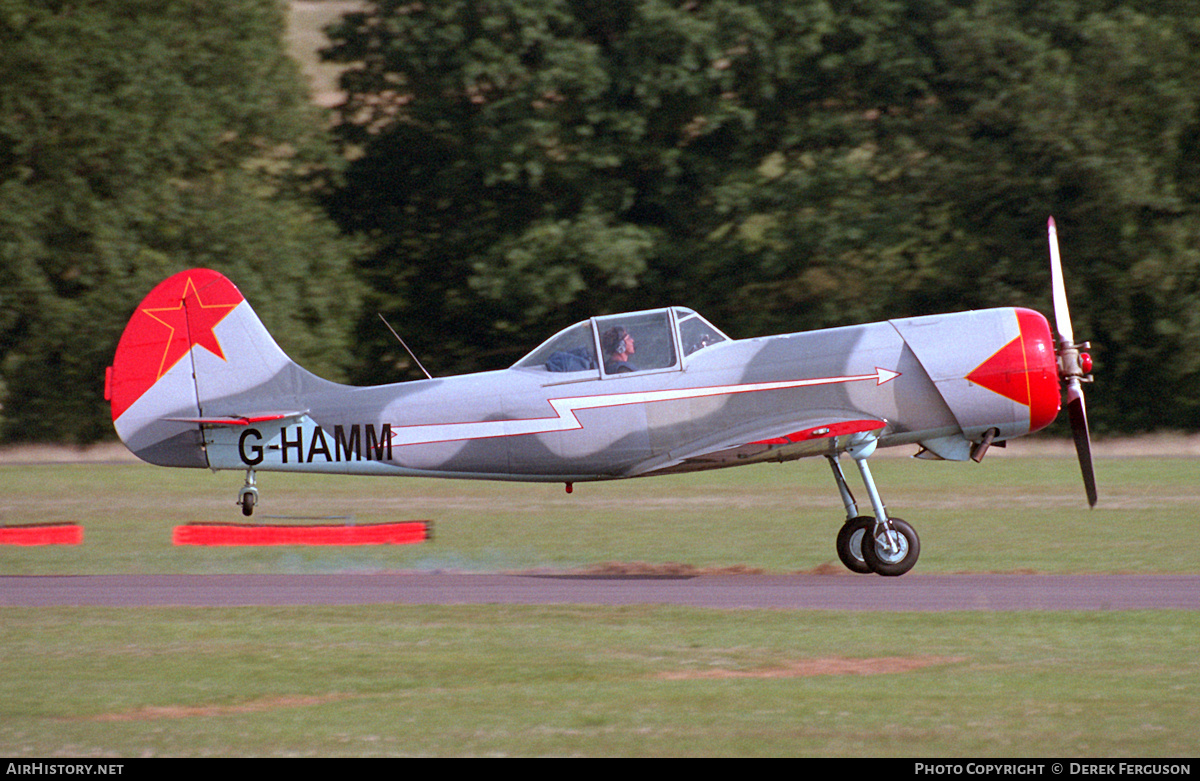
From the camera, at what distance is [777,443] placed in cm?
1165

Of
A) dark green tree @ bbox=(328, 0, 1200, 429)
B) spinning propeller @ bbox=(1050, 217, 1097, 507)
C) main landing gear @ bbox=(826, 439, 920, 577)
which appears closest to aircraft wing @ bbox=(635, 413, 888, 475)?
main landing gear @ bbox=(826, 439, 920, 577)

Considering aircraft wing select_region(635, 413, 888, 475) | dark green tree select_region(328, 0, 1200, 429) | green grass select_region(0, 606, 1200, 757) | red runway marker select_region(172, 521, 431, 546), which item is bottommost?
green grass select_region(0, 606, 1200, 757)

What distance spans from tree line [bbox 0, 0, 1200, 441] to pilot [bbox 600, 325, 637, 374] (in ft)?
49.2

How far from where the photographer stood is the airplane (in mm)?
11898

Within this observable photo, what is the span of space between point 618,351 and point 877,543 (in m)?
2.85

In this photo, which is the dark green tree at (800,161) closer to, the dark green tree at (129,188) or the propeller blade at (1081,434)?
the dark green tree at (129,188)

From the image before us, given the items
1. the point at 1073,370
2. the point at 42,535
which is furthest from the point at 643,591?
the point at 42,535

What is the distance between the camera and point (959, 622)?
32.3 ft

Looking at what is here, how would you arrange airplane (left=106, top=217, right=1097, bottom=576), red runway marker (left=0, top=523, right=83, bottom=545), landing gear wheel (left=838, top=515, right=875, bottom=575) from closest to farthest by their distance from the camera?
airplane (left=106, top=217, right=1097, bottom=576), landing gear wheel (left=838, top=515, right=875, bottom=575), red runway marker (left=0, top=523, right=83, bottom=545)

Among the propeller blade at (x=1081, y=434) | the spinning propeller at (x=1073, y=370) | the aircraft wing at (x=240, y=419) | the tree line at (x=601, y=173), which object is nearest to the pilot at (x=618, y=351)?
the aircraft wing at (x=240, y=419)

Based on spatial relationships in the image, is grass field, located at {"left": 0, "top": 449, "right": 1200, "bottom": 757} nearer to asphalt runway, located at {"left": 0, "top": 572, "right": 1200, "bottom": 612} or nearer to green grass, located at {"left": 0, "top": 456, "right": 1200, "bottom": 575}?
green grass, located at {"left": 0, "top": 456, "right": 1200, "bottom": 575}

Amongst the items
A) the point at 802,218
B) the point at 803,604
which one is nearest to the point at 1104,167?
the point at 802,218

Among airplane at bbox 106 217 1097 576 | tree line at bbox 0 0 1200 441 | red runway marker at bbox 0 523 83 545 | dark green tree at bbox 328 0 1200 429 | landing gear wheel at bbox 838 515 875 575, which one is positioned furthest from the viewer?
dark green tree at bbox 328 0 1200 429

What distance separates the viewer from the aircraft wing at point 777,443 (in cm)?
1161
